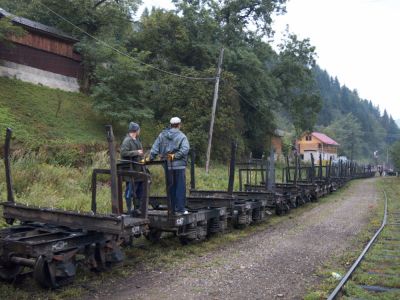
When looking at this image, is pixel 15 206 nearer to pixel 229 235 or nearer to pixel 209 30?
pixel 229 235

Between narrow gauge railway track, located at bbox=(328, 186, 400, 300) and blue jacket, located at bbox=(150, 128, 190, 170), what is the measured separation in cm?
338

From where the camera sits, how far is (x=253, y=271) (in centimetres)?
718

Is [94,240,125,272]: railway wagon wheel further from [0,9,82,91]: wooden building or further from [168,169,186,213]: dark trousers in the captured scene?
[0,9,82,91]: wooden building

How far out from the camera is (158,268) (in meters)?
7.09

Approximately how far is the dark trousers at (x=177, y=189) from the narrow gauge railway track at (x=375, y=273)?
317 centimetres

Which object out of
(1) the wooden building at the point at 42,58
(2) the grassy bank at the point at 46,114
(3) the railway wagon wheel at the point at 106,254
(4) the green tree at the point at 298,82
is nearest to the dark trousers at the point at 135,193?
(3) the railway wagon wheel at the point at 106,254

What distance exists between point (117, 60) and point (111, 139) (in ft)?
93.0

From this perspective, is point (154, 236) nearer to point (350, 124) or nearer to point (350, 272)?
point (350, 272)

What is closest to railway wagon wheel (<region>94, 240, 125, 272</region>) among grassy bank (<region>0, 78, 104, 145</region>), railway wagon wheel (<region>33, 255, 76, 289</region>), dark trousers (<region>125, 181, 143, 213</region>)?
railway wagon wheel (<region>33, 255, 76, 289</region>)

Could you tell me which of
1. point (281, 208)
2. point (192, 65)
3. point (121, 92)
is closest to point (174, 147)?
point (281, 208)

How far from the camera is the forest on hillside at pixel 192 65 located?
33.3m

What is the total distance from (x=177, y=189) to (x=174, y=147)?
0.78 meters

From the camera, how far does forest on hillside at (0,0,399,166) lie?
33.3 m

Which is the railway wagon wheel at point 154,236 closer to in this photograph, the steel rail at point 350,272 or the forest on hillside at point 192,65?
the steel rail at point 350,272
